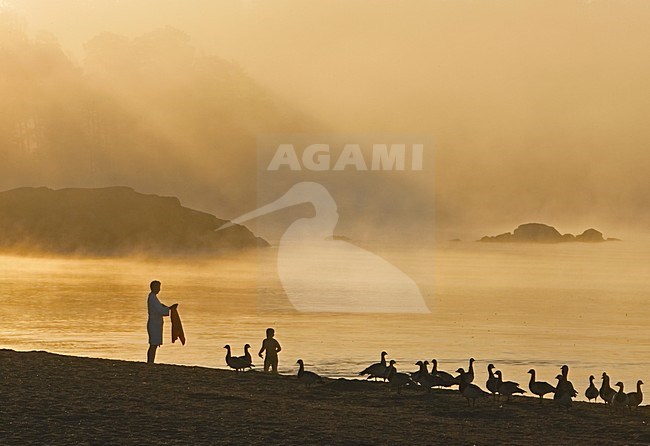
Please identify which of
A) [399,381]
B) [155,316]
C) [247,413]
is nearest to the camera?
[247,413]

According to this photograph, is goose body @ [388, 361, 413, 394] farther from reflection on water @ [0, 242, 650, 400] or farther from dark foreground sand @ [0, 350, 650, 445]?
reflection on water @ [0, 242, 650, 400]

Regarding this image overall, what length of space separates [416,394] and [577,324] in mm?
99690

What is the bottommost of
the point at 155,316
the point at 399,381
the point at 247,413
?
the point at 247,413

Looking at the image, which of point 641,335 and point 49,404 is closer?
point 49,404

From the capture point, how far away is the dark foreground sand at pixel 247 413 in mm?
17922

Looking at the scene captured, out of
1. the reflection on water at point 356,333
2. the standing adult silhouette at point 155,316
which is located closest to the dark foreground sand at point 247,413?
the standing adult silhouette at point 155,316

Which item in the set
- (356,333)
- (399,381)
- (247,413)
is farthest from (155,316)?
(356,333)

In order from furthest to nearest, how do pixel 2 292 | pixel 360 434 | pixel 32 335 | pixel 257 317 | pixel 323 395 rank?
pixel 2 292 < pixel 257 317 < pixel 32 335 < pixel 323 395 < pixel 360 434

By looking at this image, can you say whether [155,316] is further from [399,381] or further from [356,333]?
[356,333]

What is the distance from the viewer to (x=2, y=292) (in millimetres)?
179875

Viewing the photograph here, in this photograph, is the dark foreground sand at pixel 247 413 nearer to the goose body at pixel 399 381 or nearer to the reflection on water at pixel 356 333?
the goose body at pixel 399 381

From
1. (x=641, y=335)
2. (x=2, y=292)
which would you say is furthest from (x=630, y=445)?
(x=2, y=292)

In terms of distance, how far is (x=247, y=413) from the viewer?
19953 mm

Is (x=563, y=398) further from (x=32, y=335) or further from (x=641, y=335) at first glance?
(x=641, y=335)
